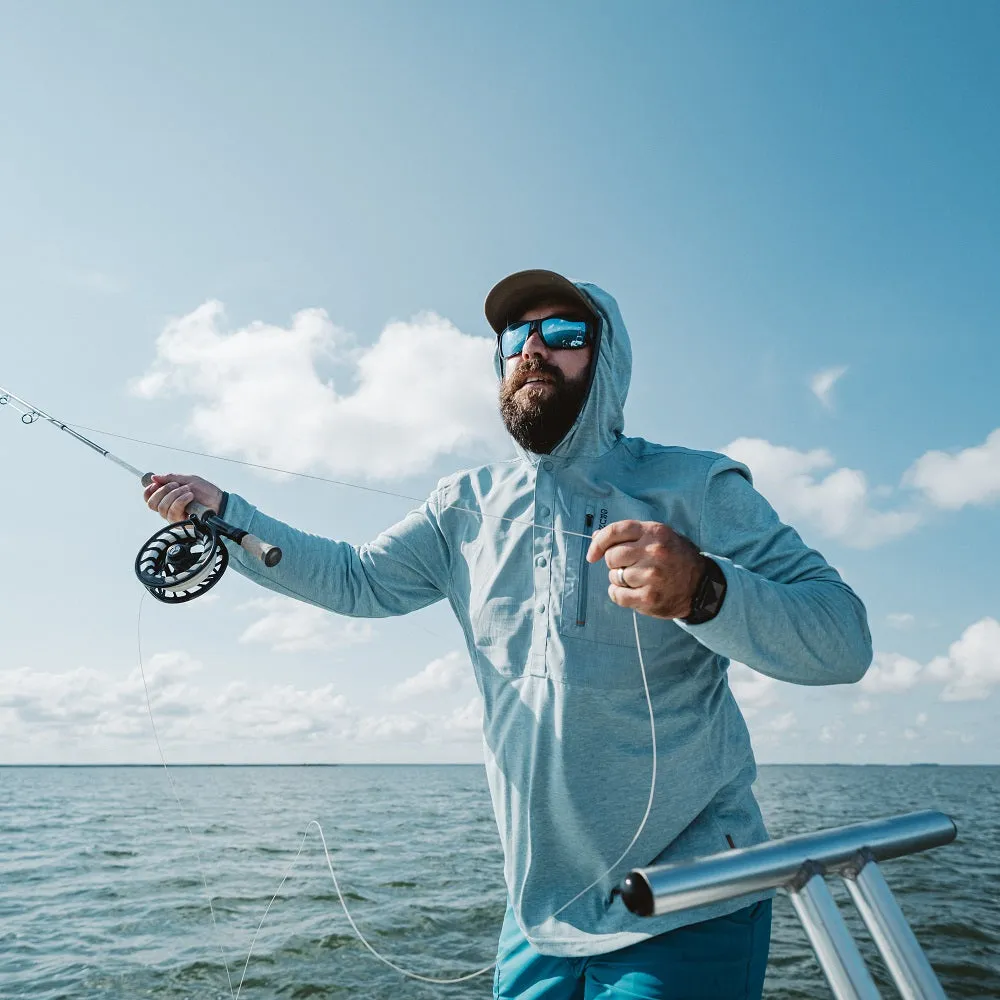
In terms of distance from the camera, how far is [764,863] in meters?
1.24

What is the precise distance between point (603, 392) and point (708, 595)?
1.40 metres

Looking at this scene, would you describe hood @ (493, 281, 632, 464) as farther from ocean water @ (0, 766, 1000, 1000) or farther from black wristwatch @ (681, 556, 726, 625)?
ocean water @ (0, 766, 1000, 1000)

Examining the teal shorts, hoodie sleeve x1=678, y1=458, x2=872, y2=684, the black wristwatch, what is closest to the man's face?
hoodie sleeve x1=678, y1=458, x2=872, y2=684

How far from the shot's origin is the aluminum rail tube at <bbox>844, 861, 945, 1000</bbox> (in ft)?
3.90

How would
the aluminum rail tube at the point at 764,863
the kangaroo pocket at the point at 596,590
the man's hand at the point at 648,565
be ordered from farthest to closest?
the kangaroo pocket at the point at 596,590 < the man's hand at the point at 648,565 < the aluminum rail tube at the point at 764,863

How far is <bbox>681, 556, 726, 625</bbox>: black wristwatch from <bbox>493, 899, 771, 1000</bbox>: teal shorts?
0.94 m

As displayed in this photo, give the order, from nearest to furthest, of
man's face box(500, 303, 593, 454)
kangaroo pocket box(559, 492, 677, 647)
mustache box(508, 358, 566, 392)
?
kangaroo pocket box(559, 492, 677, 647)
man's face box(500, 303, 593, 454)
mustache box(508, 358, 566, 392)

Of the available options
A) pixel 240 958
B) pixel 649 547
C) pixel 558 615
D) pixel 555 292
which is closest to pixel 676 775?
pixel 558 615

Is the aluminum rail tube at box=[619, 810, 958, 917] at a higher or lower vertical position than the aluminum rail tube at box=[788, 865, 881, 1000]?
higher

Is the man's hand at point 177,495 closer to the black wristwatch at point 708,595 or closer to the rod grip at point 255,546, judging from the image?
the rod grip at point 255,546

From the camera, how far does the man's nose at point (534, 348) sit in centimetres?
314

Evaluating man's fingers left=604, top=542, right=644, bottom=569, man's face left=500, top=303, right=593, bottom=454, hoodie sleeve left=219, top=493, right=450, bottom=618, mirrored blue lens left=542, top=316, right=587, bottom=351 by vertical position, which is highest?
mirrored blue lens left=542, top=316, right=587, bottom=351

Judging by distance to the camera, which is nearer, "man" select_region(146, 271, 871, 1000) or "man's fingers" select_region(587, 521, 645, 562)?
"man's fingers" select_region(587, 521, 645, 562)

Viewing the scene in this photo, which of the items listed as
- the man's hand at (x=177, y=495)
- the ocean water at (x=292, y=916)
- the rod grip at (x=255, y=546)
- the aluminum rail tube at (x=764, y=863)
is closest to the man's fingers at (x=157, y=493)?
the man's hand at (x=177, y=495)
